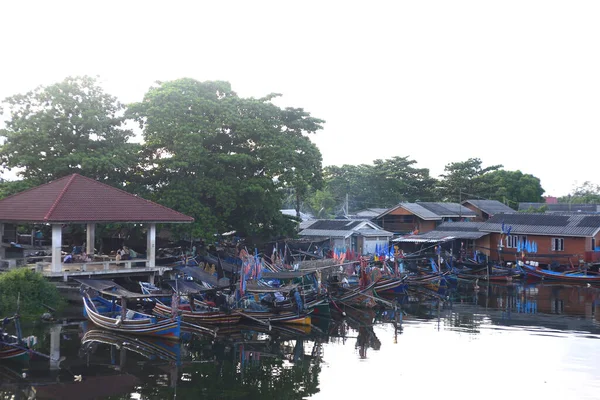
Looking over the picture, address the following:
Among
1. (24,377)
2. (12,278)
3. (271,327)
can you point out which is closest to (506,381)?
(271,327)

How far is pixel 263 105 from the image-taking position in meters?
33.8

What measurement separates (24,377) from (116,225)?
13979 millimetres

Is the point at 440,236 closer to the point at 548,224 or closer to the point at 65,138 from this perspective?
the point at 548,224

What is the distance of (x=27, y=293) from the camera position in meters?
21.3

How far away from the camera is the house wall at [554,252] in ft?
125

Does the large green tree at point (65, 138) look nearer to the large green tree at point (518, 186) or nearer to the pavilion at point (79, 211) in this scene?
the pavilion at point (79, 211)

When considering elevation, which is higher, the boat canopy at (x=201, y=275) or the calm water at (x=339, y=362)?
the boat canopy at (x=201, y=275)

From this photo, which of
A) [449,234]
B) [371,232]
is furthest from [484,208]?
[371,232]

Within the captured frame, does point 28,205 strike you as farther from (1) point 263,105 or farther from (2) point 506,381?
(2) point 506,381

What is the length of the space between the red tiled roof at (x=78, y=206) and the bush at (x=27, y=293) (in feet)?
7.18

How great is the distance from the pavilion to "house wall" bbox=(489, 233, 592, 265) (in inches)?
966

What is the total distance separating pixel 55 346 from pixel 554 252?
105ft

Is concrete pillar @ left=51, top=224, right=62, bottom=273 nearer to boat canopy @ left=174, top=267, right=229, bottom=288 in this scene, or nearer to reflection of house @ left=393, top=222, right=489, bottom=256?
boat canopy @ left=174, top=267, right=229, bottom=288

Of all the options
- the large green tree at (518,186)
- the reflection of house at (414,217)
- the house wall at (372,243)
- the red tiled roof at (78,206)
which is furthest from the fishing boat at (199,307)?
the large green tree at (518,186)
